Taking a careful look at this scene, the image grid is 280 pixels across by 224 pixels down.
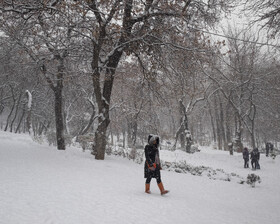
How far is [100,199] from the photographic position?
5648mm

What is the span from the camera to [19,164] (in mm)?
8719

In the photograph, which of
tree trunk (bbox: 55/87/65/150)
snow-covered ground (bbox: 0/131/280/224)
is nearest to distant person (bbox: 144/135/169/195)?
snow-covered ground (bbox: 0/131/280/224)

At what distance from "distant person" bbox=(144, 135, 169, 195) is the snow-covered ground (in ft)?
1.20

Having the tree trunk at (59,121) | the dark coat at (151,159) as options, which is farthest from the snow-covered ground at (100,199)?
the tree trunk at (59,121)

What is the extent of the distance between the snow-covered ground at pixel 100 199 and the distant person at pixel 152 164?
0.36 m

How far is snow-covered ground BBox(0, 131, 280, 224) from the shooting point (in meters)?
4.43

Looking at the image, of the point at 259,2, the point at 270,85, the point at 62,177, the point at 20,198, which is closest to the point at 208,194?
the point at 62,177

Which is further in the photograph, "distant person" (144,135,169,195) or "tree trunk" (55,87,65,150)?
"tree trunk" (55,87,65,150)

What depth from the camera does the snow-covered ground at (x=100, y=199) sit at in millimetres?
4430

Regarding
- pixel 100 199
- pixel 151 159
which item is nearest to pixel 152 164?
pixel 151 159

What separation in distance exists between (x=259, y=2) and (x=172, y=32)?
149 inches

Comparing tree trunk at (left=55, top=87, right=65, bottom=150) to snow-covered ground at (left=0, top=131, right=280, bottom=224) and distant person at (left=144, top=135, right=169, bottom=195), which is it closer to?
snow-covered ground at (left=0, top=131, right=280, bottom=224)

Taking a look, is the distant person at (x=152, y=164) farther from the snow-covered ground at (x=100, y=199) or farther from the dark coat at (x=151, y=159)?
the snow-covered ground at (x=100, y=199)

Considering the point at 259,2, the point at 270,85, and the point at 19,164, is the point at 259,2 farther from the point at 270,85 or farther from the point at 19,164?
the point at 270,85
